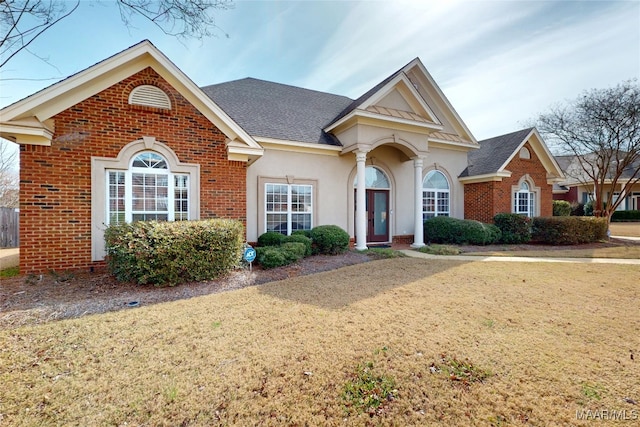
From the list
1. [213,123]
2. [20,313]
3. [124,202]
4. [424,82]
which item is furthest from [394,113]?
[20,313]

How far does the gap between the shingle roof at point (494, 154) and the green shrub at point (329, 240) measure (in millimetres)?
9213

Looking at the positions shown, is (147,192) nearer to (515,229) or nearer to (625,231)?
(515,229)

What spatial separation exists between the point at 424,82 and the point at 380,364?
1516 centimetres

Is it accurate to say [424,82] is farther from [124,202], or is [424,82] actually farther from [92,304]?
[92,304]

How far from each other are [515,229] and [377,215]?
680cm

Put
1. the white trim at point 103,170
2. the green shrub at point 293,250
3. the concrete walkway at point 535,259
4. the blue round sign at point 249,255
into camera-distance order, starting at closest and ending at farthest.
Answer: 1. the white trim at point 103,170
2. the blue round sign at point 249,255
3. the green shrub at point 293,250
4. the concrete walkway at point 535,259

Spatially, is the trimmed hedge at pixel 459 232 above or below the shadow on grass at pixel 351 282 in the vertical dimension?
above

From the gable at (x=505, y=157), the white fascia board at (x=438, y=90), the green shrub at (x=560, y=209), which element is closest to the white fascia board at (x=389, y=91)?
the white fascia board at (x=438, y=90)

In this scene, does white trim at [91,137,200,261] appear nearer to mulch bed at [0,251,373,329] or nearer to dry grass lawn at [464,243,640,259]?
mulch bed at [0,251,373,329]

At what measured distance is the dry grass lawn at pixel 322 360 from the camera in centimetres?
258

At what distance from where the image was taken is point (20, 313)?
4.67 metres

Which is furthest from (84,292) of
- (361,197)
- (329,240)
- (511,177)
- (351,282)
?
(511,177)

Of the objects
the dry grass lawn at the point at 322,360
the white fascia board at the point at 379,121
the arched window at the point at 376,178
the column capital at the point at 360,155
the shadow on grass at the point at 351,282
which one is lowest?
the dry grass lawn at the point at 322,360

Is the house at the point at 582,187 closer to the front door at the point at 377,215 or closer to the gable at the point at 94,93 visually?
the front door at the point at 377,215
